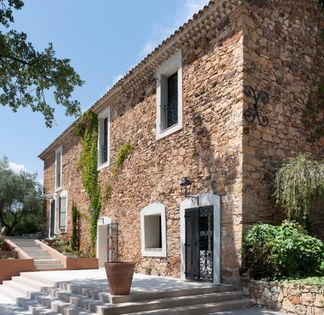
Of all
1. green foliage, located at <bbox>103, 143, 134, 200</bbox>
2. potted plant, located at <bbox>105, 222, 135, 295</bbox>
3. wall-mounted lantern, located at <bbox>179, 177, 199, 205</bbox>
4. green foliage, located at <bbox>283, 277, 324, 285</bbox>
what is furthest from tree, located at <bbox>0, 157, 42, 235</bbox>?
green foliage, located at <bbox>283, 277, 324, 285</bbox>

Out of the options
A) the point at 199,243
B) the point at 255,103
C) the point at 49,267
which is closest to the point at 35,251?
the point at 49,267

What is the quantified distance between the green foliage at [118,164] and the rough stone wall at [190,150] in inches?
7.4

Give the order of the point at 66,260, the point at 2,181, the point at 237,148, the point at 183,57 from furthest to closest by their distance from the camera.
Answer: the point at 2,181 → the point at 66,260 → the point at 183,57 → the point at 237,148

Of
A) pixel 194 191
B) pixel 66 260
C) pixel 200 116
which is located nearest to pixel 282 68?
pixel 200 116

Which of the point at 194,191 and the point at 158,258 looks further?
the point at 158,258

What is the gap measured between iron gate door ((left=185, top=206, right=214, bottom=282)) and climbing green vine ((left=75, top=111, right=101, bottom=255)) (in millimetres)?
5915

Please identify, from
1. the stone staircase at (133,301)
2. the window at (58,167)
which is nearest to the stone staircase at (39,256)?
the window at (58,167)

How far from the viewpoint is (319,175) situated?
8562 millimetres

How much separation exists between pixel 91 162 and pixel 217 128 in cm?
765

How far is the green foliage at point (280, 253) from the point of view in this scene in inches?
319

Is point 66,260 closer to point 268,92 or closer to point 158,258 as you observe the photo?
point 158,258

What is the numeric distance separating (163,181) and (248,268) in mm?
3625

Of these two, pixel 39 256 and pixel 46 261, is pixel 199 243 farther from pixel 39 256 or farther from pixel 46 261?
pixel 39 256

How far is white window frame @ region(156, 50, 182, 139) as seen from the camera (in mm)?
10984
